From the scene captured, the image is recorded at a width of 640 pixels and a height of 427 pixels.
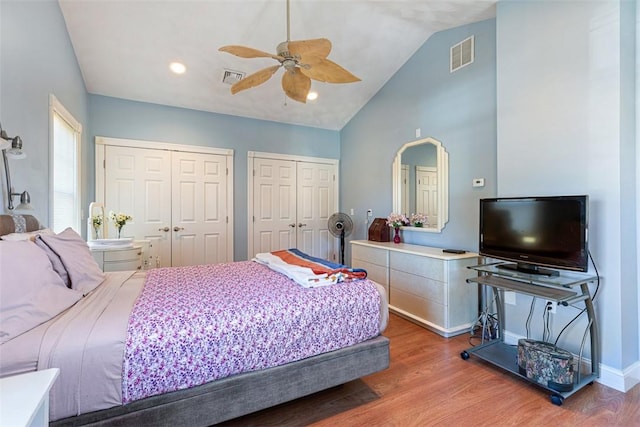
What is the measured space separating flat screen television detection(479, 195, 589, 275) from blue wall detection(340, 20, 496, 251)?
53 centimetres

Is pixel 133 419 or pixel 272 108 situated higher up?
pixel 272 108

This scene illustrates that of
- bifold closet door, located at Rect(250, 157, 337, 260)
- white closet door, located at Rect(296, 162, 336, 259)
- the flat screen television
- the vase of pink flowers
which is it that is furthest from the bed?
white closet door, located at Rect(296, 162, 336, 259)

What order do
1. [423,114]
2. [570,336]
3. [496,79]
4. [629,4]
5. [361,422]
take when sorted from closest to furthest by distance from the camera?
[361,422] → [629,4] → [570,336] → [496,79] → [423,114]

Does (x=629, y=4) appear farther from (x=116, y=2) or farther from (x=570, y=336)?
(x=116, y=2)

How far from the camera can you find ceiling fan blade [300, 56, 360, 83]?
2250 mm

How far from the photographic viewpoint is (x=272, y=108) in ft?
14.7

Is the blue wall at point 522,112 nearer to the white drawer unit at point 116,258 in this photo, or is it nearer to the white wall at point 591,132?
the white wall at point 591,132

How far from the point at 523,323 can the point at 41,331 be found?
10.5 ft

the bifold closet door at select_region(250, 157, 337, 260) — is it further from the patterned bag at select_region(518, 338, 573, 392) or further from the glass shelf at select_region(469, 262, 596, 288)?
the patterned bag at select_region(518, 338, 573, 392)

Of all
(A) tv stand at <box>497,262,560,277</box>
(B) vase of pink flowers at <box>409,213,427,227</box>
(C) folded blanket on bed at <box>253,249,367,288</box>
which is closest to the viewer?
(C) folded blanket on bed at <box>253,249,367,288</box>

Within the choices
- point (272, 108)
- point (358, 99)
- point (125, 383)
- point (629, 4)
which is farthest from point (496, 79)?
point (125, 383)

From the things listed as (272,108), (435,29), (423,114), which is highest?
(435,29)

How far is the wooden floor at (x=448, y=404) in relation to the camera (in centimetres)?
170

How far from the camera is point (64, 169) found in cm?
293
